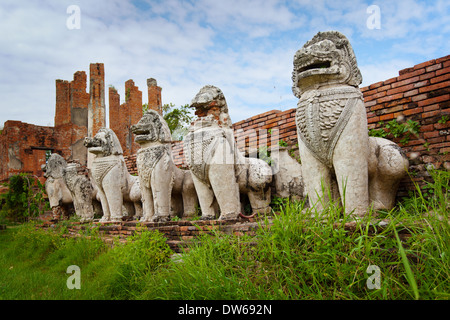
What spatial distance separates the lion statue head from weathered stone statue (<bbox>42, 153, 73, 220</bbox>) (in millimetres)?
4574

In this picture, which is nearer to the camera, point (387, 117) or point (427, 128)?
point (427, 128)

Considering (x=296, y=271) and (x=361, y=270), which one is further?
(x=296, y=271)

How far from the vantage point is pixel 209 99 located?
166 inches

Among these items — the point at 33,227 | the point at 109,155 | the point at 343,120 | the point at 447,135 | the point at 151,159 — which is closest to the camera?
the point at 343,120

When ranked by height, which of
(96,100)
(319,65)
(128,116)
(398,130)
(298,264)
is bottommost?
(298,264)

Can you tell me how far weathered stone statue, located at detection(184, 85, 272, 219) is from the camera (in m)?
3.92

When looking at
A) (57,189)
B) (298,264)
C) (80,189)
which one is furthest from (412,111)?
(57,189)

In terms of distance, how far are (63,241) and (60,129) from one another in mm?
14134

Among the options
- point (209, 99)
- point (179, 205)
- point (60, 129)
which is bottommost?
point (179, 205)

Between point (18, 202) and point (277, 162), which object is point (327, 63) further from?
point (18, 202)

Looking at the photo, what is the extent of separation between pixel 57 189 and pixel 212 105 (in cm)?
494

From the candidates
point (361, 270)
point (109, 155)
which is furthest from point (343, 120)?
point (109, 155)

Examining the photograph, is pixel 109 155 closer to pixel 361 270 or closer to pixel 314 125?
pixel 314 125

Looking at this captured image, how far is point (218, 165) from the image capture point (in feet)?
12.9
